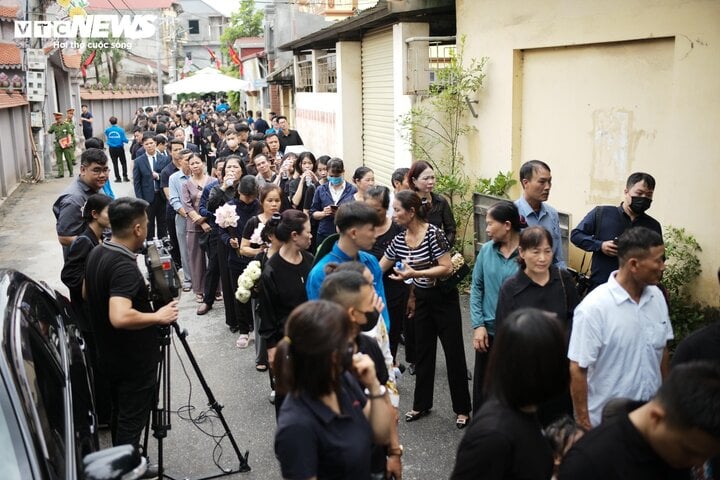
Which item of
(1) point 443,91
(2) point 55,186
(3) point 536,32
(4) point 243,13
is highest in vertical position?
(4) point 243,13

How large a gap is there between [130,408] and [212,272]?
14.2 feet

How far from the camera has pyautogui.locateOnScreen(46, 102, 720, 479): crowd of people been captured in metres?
2.43

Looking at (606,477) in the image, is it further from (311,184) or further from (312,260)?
(311,184)

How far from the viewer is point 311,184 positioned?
364 inches

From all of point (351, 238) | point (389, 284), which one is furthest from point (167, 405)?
point (389, 284)

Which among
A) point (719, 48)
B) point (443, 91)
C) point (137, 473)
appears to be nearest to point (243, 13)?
point (443, 91)

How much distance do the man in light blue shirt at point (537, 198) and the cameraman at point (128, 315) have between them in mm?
2855

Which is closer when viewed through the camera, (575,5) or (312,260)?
(312,260)

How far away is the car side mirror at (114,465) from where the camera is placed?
2906 millimetres

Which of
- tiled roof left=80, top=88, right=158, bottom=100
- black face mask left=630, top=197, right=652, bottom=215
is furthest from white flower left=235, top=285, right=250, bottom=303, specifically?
tiled roof left=80, top=88, right=158, bottom=100

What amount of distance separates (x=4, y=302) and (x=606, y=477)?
3100mm

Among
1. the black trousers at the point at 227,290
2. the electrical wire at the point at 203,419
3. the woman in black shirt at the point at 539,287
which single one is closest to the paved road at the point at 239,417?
the electrical wire at the point at 203,419

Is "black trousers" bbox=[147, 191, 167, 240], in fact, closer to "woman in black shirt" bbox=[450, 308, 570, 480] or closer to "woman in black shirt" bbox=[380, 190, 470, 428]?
"woman in black shirt" bbox=[380, 190, 470, 428]

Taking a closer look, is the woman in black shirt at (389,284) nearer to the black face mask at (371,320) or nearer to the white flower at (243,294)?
the white flower at (243,294)
